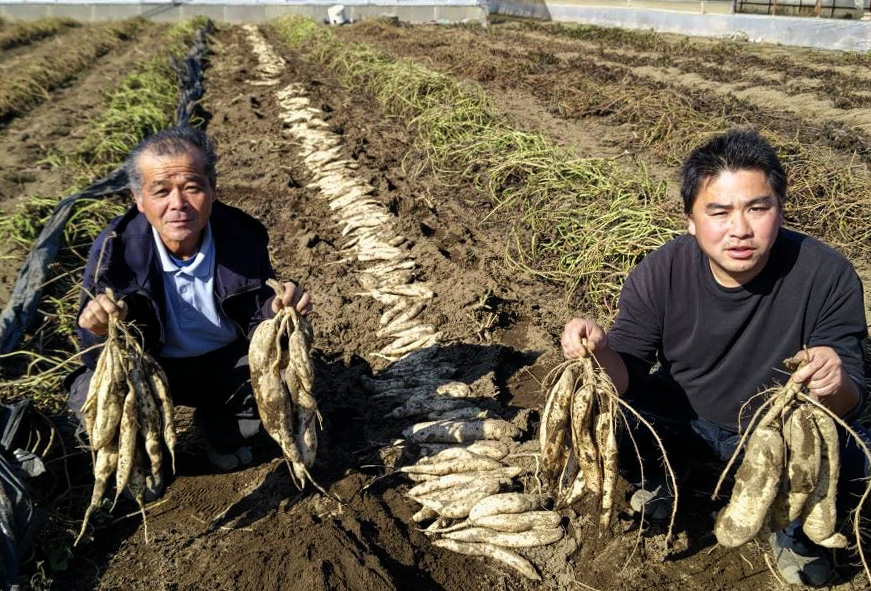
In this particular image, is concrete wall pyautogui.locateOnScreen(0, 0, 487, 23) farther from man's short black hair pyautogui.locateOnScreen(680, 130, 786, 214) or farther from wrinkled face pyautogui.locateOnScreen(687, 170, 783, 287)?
wrinkled face pyautogui.locateOnScreen(687, 170, 783, 287)

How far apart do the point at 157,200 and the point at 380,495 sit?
4.84 feet

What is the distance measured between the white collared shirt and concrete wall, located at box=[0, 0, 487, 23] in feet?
76.7

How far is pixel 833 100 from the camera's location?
8547 mm

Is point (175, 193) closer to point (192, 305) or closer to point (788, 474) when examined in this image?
point (192, 305)

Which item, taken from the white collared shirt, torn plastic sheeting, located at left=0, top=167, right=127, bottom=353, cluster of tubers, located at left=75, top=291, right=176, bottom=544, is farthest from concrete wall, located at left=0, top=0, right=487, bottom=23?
cluster of tubers, located at left=75, top=291, right=176, bottom=544

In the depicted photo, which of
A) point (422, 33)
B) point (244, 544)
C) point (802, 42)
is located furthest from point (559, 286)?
point (422, 33)

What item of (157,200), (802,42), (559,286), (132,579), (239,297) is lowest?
(132,579)

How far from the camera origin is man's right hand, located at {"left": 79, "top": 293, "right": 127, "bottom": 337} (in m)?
2.32

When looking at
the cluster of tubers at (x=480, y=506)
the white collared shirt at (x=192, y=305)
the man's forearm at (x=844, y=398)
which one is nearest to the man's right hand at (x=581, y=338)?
the man's forearm at (x=844, y=398)

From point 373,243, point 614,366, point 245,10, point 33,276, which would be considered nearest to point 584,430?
point 614,366

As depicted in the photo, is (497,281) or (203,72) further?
(203,72)

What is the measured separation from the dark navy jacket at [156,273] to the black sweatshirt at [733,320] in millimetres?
1486

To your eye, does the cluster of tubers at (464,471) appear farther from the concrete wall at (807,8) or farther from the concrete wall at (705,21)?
the concrete wall at (807,8)

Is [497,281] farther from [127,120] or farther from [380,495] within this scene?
[127,120]
